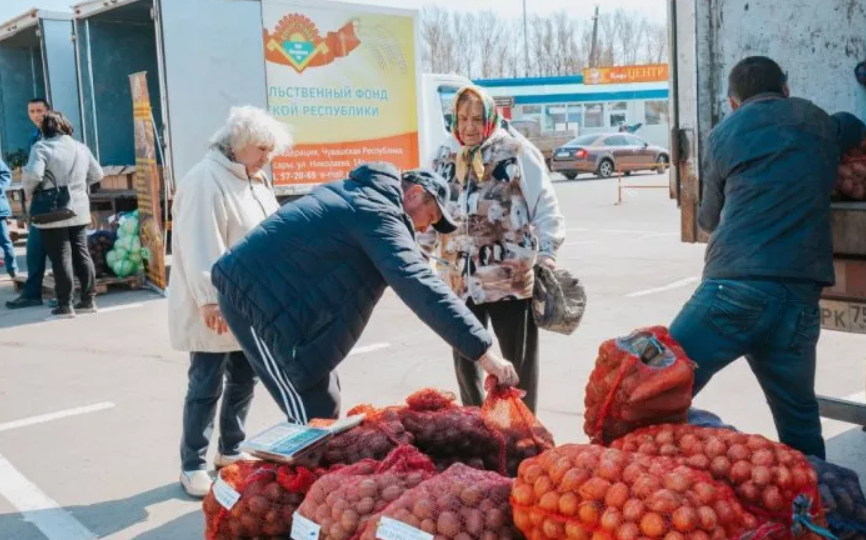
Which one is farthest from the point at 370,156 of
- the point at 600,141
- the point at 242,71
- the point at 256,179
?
the point at 600,141

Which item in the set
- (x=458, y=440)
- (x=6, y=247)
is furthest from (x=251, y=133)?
(x=6, y=247)

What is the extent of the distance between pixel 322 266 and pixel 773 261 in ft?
5.31

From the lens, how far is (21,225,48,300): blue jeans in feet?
33.1

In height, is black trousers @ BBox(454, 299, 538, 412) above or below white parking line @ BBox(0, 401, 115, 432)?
above

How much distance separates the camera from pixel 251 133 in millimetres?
4367

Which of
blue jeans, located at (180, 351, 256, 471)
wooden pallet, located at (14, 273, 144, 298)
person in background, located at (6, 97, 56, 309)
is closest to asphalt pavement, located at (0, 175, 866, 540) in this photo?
wooden pallet, located at (14, 273, 144, 298)

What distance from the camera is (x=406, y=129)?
12055 millimetres

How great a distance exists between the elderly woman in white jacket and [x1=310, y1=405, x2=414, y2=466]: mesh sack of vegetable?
153 cm

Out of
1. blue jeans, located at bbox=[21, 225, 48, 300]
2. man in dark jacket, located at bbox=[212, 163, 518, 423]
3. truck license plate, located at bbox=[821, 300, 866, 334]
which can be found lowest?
blue jeans, located at bbox=[21, 225, 48, 300]

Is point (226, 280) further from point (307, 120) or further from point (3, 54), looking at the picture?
point (3, 54)

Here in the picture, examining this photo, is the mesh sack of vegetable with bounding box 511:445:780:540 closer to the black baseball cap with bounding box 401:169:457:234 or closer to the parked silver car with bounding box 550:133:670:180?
the black baseball cap with bounding box 401:169:457:234

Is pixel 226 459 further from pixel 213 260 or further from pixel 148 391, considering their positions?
pixel 148 391

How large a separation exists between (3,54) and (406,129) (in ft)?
21.8

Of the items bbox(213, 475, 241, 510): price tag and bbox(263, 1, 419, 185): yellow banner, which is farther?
bbox(263, 1, 419, 185): yellow banner
